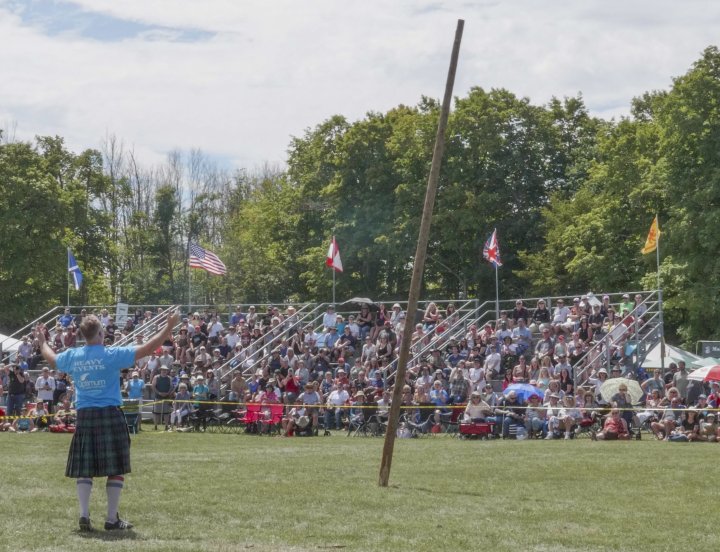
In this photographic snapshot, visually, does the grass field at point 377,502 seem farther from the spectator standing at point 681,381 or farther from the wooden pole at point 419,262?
the spectator standing at point 681,381

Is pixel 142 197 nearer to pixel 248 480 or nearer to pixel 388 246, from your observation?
pixel 388 246

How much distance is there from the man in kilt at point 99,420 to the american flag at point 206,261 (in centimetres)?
2165

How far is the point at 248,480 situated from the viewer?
947 centimetres

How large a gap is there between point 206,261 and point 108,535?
22.4 meters

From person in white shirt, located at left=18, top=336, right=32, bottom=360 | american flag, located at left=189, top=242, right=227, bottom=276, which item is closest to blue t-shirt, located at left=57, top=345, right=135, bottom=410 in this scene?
person in white shirt, located at left=18, top=336, right=32, bottom=360

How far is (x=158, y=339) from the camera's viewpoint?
6.51m

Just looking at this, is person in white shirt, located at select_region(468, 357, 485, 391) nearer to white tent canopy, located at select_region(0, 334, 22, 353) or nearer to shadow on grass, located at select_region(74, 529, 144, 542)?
white tent canopy, located at select_region(0, 334, 22, 353)

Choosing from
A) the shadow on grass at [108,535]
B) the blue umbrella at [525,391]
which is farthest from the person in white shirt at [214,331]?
the shadow on grass at [108,535]

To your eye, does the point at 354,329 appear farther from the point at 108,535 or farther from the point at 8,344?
the point at 108,535

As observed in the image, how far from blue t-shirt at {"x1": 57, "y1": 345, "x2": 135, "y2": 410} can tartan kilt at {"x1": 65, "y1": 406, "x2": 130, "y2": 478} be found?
62 mm

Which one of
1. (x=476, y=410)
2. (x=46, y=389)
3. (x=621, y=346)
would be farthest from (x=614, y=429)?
(x=46, y=389)

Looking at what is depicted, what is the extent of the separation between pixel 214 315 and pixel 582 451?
46.5ft

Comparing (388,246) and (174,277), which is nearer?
(388,246)

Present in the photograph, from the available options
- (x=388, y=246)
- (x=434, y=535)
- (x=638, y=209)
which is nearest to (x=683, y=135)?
(x=638, y=209)
